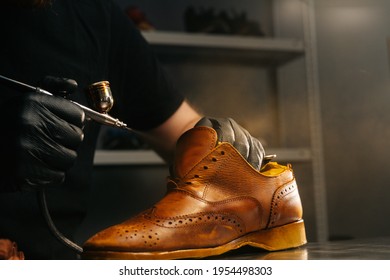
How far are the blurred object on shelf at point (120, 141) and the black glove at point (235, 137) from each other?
771mm

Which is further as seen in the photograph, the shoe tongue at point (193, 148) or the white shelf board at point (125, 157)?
the white shelf board at point (125, 157)

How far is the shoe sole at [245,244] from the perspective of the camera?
394 mm

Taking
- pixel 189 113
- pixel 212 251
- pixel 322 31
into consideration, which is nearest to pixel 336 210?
pixel 322 31

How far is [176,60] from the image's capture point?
1418mm

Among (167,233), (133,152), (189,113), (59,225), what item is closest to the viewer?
(167,233)

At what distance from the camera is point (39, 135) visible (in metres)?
0.48

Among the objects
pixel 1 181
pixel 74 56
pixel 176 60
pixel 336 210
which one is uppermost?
pixel 176 60

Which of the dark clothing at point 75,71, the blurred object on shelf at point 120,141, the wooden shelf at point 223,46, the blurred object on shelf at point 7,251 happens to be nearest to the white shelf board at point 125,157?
the blurred object on shelf at point 120,141

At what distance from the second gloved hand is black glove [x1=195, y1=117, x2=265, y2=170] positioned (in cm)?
12

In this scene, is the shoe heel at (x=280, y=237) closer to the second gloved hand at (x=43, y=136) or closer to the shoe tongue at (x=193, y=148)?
the shoe tongue at (x=193, y=148)

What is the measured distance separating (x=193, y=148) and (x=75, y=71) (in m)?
0.29
